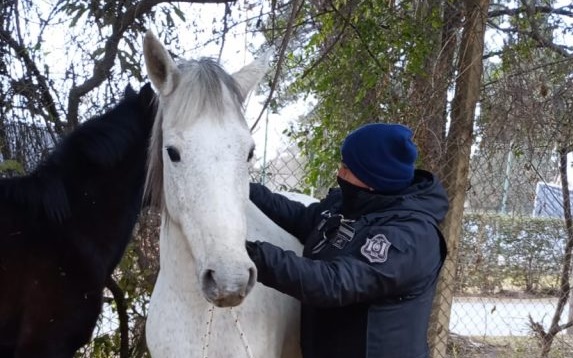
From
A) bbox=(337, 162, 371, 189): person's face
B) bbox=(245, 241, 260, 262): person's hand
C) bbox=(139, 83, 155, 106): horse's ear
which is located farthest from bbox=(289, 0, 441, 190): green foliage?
bbox=(245, 241, 260, 262): person's hand

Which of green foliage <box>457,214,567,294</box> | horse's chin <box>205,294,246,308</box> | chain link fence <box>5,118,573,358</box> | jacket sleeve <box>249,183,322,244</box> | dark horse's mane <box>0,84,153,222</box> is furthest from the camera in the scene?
green foliage <box>457,214,567,294</box>

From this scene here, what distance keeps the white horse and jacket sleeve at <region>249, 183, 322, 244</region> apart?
0.81 ft

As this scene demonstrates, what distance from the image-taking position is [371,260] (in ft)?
6.90

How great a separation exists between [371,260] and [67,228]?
175cm

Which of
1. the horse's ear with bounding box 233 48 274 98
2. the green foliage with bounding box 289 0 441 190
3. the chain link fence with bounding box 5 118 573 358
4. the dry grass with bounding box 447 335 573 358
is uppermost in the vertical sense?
the green foliage with bounding box 289 0 441 190

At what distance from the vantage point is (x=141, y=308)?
171 inches

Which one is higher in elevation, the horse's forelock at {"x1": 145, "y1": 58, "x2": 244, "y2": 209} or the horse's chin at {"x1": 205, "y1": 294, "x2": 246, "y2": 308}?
the horse's forelock at {"x1": 145, "y1": 58, "x2": 244, "y2": 209}

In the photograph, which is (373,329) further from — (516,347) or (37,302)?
(516,347)

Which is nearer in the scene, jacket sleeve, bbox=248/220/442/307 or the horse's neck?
jacket sleeve, bbox=248/220/442/307

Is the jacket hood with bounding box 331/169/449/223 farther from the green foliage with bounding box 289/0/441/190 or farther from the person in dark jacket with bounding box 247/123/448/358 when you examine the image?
the green foliage with bounding box 289/0/441/190

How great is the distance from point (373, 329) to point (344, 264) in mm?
254

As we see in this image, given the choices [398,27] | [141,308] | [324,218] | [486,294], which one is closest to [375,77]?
[398,27]

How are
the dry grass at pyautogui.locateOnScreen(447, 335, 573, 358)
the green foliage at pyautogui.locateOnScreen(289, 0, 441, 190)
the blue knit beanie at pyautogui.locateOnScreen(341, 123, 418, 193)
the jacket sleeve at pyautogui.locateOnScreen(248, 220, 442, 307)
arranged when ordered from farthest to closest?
the dry grass at pyautogui.locateOnScreen(447, 335, 573, 358), the green foliage at pyautogui.locateOnScreen(289, 0, 441, 190), the blue knit beanie at pyautogui.locateOnScreen(341, 123, 418, 193), the jacket sleeve at pyautogui.locateOnScreen(248, 220, 442, 307)

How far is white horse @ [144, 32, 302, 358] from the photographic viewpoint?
76.1 inches
